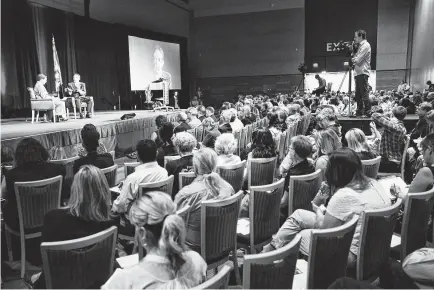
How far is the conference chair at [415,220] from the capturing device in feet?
7.88

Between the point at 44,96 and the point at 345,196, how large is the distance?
8194 mm

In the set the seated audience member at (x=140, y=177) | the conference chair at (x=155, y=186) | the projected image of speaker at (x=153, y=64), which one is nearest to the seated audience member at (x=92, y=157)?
the seated audience member at (x=140, y=177)

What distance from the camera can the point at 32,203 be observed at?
302 cm

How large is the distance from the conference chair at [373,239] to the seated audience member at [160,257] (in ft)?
3.41

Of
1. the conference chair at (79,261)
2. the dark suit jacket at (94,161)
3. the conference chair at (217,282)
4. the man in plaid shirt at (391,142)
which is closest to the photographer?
the conference chair at (217,282)

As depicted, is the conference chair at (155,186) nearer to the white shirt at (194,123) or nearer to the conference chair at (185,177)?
the conference chair at (185,177)

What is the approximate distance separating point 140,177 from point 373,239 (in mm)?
1818

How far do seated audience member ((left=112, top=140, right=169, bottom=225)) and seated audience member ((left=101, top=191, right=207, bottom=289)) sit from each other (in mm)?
1428

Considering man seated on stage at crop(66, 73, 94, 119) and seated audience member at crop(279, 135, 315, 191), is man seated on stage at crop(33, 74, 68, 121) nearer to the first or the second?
man seated on stage at crop(66, 73, 94, 119)

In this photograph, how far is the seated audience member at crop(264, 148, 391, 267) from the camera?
2.34m

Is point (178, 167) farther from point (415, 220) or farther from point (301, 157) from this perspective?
point (415, 220)

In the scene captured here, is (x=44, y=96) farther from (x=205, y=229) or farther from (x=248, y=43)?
(x=248, y=43)

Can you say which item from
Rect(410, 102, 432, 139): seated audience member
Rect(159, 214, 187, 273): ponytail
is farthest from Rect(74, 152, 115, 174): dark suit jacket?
Rect(410, 102, 432, 139): seated audience member

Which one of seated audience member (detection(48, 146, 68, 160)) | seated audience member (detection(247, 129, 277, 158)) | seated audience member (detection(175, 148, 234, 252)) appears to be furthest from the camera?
seated audience member (detection(48, 146, 68, 160))
